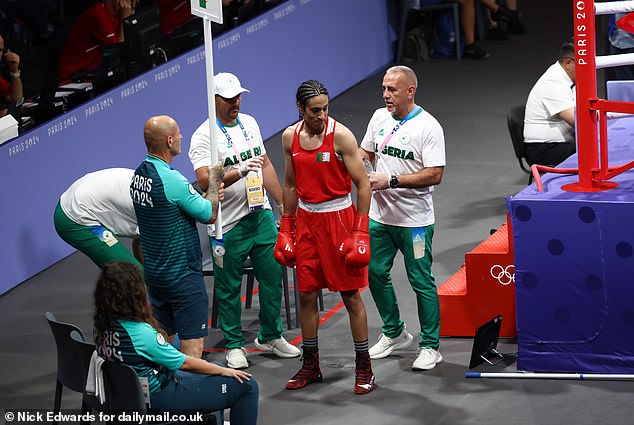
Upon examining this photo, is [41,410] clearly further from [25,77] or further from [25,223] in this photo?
[25,77]

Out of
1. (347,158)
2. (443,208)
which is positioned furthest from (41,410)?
(443,208)

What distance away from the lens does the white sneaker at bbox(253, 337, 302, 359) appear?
6.87 meters

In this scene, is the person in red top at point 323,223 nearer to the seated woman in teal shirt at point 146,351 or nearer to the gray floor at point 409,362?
the gray floor at point 409,362

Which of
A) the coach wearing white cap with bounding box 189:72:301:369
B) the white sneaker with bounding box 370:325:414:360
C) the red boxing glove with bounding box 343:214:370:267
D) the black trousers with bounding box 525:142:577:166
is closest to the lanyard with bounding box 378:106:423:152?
the red boxing glove with bounding box 343:214:370:267

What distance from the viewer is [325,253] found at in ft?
20.5

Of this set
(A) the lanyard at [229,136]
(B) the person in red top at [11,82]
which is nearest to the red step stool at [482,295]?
(A) the lanyard at [229,136]

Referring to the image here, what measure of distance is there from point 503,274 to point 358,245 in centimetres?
115

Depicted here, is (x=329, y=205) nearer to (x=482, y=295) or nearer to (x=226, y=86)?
(x=226, y=86)

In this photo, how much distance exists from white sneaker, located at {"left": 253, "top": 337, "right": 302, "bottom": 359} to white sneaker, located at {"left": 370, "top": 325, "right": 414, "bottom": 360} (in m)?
0.45

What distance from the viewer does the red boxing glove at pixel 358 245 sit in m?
6.09

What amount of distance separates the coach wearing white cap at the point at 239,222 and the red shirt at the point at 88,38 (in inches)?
157

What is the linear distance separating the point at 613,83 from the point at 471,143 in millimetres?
2662

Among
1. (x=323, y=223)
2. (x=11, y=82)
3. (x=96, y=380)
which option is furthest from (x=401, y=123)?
(x=11, y=82)

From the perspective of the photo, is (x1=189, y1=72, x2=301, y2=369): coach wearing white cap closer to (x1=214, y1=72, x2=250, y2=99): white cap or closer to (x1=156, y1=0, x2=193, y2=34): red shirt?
(x1=214, y1=72, x2=250, y2=99): white cap
